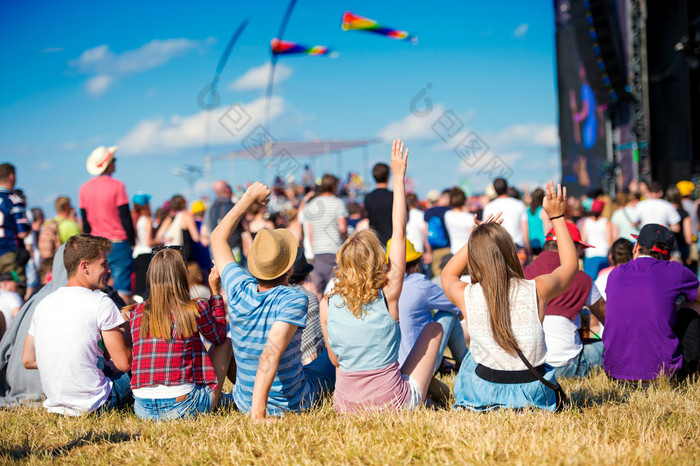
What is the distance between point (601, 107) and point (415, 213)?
9838mm

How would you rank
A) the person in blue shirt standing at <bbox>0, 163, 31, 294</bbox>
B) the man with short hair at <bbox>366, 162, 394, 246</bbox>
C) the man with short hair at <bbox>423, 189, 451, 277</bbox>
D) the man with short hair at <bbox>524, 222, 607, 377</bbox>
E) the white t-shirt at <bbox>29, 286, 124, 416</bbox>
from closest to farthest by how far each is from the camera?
the white t-shirt at <bbox>29, 286, 124, 416</bbox> < the man with short hair at <bbox>524, 222, 607, 377</bbox> < the person in blue shirt standing at <bbox>0, 163, 31, 294</bbox> < the man with short hair at <bbox>366, 162, 394, 246</bbox> < the man with short hair at <bbox>423, 189, 451, 277</bbox>

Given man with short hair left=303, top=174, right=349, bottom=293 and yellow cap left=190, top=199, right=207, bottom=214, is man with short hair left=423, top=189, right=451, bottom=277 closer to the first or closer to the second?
man with short hair left=303, top=174, right=349, bottom=293

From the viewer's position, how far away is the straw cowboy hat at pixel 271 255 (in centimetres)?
307

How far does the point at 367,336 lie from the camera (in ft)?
10.0

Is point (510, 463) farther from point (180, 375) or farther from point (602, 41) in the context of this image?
point (602, 41)

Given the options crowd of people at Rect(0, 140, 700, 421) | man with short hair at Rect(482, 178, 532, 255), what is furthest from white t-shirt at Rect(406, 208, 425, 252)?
crowd of people at Rect(0, 140, 700, 421)

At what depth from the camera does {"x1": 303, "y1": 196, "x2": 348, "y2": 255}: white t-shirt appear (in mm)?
6922

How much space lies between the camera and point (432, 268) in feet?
27.5

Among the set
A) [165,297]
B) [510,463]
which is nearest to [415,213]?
[165,297]

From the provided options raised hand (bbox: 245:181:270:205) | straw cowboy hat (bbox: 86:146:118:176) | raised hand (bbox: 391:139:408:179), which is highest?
straw cowboy hat (bbox: 86:146:118:176)

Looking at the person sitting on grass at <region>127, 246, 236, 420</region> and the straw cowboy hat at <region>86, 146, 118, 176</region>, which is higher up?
the straw cowboy hat at <region>86, 146, 118, 176</region>

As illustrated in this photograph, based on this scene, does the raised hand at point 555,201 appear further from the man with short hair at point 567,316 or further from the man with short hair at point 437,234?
the man with short hair at point 437,234

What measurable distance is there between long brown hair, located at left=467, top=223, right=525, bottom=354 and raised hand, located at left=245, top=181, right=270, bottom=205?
43.0 inches

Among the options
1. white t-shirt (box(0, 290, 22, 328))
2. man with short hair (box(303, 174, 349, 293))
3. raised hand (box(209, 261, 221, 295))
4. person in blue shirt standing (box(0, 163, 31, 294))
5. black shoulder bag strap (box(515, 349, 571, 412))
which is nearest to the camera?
black shoulder bag strap (box(515, 349, 571, 412))
